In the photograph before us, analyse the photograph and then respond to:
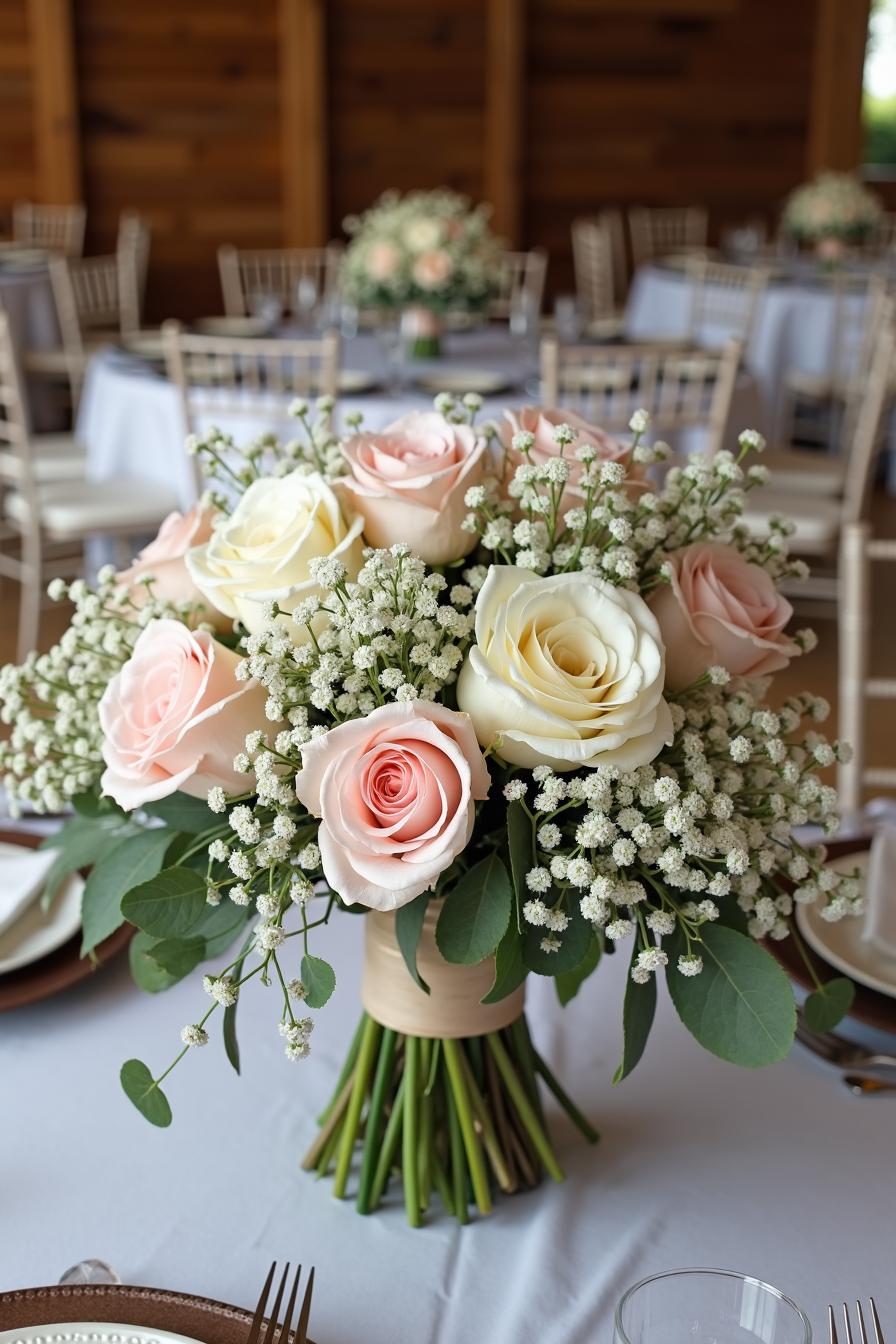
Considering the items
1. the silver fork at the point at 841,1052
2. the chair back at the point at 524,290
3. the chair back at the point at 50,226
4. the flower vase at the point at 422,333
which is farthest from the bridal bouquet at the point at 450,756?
the chair back at the point at 50,226

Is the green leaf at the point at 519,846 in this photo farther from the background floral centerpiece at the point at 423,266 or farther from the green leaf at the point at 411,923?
the background floral centerpiece at the point at 423,266

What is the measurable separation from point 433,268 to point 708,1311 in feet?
11.5

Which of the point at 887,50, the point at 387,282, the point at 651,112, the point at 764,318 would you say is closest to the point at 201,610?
the point at 387,282

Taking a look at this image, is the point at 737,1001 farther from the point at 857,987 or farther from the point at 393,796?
the point at 857,987

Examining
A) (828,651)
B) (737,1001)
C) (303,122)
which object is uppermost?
(303,122)

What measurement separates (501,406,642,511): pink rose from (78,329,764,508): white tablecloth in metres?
2.47

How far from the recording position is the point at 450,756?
0.76m

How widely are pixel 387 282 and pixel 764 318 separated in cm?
210

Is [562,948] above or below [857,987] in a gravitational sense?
above

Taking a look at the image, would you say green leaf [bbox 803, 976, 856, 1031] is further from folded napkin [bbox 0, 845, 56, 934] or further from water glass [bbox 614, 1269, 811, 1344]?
folded napkin [bbox 0, 845, 56, 934]

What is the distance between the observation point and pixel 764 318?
18.4 ft

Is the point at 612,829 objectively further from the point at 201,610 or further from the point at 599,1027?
the point at 599,1027

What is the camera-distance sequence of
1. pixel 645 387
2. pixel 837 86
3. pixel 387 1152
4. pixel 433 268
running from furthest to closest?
pixel 837 86, pixel 433 268, pixel 645 387, pixel 387 1152

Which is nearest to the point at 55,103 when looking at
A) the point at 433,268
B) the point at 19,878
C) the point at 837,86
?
the point at 433,268
